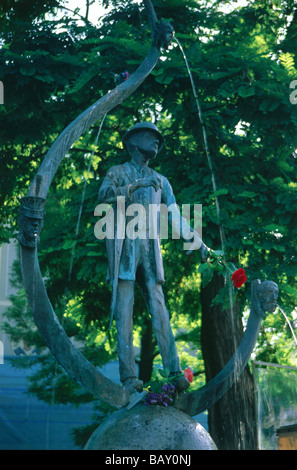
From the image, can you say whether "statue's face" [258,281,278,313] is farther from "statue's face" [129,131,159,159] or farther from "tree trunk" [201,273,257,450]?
"tree trunk" [201,273,257,450]

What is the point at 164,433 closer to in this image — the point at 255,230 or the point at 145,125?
the point at 145,125

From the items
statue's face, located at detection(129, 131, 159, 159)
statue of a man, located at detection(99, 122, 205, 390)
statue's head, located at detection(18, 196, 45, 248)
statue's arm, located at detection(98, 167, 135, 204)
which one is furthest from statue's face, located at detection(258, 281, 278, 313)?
statue's head, located at detection(18, 196, 45, 248)

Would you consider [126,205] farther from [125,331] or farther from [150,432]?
[150,432]

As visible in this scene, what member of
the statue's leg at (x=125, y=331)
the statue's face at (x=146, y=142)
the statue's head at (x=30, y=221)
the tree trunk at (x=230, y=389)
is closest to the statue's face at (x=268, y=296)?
the statue's leg at (x=125, y=331)

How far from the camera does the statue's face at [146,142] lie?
679 cm

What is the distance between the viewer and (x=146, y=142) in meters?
6.80

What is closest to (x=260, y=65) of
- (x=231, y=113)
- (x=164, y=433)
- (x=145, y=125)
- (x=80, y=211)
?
(x=231, y=113)

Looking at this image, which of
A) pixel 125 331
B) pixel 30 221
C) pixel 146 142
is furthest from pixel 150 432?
pixel 146 142

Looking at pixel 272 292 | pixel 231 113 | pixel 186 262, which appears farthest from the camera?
pixel 186 262

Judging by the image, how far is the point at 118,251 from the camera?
6.34 metres

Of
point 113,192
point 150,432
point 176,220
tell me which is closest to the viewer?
point 150,432

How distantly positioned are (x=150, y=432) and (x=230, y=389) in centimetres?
664
